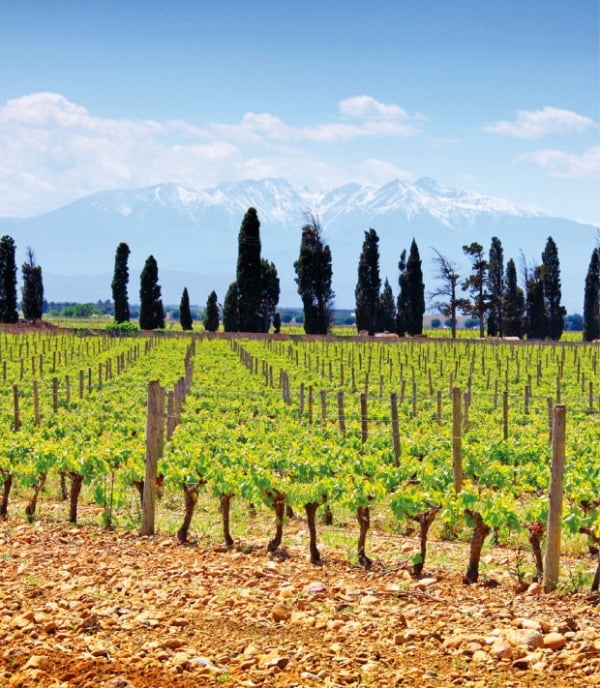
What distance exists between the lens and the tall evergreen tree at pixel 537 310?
75125 millimetres

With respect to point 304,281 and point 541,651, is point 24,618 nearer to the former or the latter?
point 541,651

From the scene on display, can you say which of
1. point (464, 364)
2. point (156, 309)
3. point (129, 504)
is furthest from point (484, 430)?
point (156, 309)

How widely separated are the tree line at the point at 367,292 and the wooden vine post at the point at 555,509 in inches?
2250

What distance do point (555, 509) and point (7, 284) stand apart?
232 feet

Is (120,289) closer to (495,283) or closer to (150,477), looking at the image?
(495,283)

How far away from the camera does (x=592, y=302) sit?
7288 cm

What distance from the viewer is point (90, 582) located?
783cm

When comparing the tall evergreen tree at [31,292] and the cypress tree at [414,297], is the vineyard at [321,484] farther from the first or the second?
the tall evergreen tree at [31,292]

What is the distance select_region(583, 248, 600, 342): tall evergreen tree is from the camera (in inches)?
2832

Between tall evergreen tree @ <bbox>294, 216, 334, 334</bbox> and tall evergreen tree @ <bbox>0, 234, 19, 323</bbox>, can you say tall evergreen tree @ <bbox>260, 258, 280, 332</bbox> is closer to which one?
tall evergreen tree @ <bbox>294, 216, 334, 334</bbox>

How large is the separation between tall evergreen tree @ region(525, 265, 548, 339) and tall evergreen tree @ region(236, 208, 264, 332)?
25.9 m

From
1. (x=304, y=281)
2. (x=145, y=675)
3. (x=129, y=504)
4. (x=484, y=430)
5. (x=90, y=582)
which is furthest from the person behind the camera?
(x=304, y=281)

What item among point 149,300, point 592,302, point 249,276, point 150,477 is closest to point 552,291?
point 592,302

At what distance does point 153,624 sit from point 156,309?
7405 centimetres
